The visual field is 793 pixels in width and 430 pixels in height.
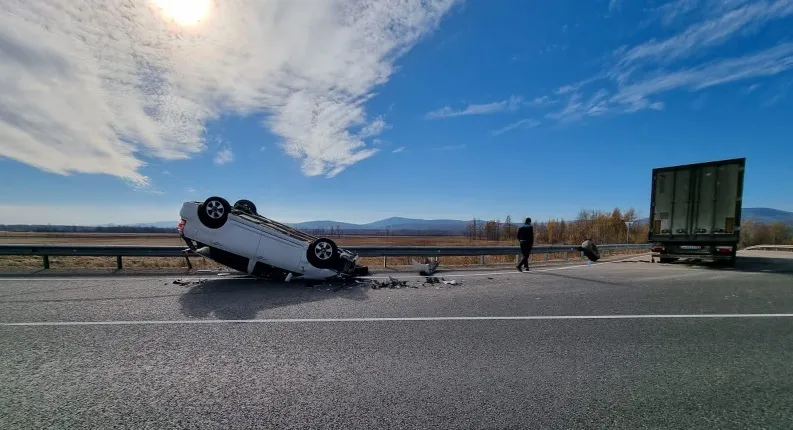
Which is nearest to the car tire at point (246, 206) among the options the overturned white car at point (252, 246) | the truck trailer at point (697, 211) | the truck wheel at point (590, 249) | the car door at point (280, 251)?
the overturned white car at point (252, 246)

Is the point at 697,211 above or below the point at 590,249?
above

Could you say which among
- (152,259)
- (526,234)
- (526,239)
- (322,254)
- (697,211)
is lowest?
(152,259)

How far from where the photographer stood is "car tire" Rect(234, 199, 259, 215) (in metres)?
8.96

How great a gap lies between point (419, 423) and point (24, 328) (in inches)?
206

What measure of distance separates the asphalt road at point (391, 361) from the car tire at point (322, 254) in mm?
1437

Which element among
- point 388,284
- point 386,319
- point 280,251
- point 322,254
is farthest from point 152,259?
point 386,319

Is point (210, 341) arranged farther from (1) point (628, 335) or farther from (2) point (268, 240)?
(1) point (628, 335)

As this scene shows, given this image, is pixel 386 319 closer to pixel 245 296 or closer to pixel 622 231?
pixel 245 296

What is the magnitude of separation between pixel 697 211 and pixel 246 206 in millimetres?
14519

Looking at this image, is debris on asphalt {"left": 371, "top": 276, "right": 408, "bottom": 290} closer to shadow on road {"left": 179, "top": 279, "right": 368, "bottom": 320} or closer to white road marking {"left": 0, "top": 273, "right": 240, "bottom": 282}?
shadow on road {"left": 179, "top": 279, "right": 368, "bottom": 320}

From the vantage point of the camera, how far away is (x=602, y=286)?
25.6 feet

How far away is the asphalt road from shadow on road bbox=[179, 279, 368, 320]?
8 centimetres

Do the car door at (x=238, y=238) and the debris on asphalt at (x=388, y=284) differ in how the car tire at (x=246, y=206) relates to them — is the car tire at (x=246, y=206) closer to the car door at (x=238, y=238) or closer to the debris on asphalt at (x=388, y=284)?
the car door at (x=238, y=238)

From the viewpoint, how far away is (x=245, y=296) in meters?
6.42
